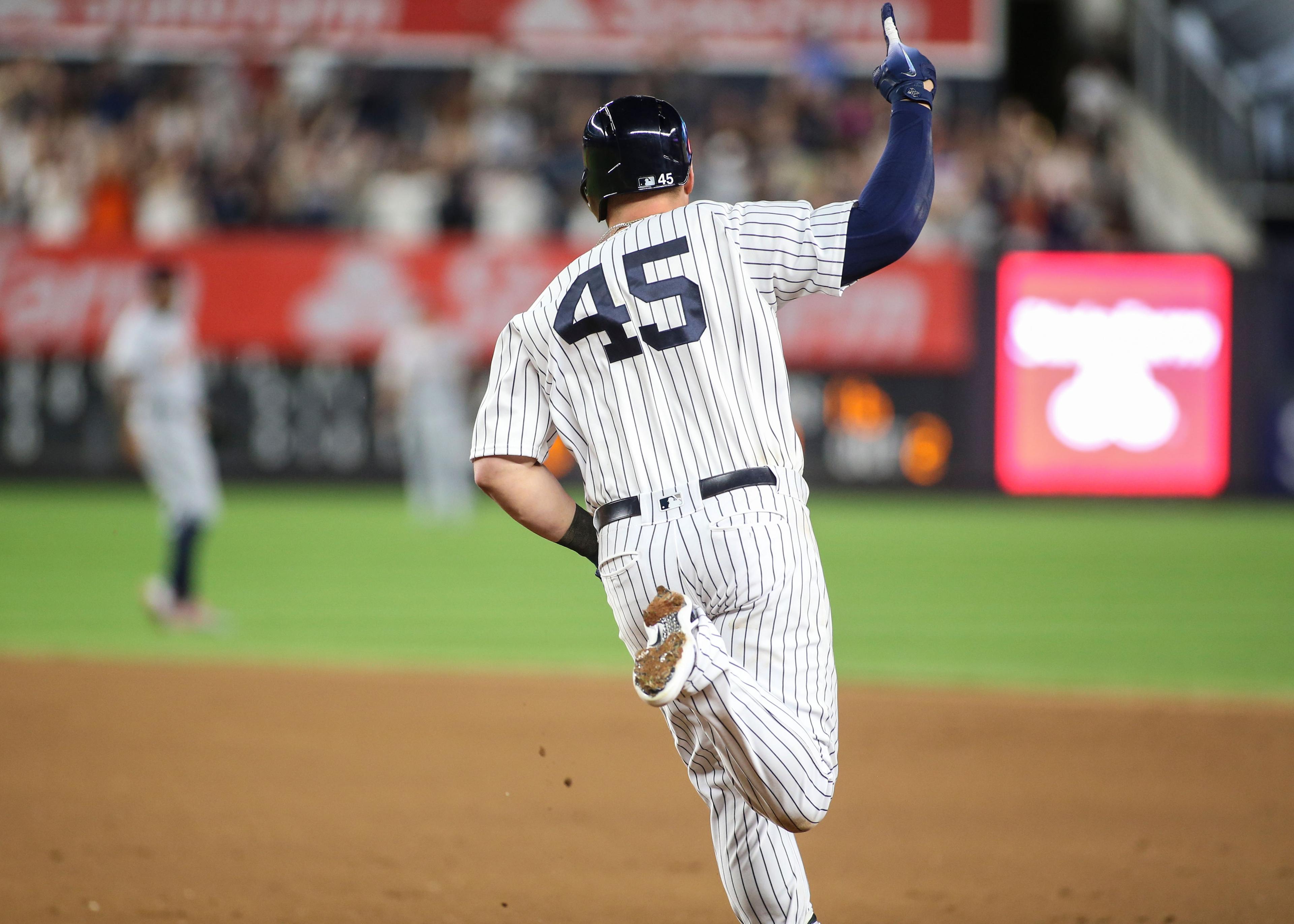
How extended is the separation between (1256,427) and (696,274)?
15.1 metres

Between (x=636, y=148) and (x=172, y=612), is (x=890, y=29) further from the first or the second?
(x=172, y=612)

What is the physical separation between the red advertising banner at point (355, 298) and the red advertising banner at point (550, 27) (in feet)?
13.7

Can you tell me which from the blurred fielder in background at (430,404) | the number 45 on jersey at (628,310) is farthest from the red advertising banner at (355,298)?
the number 45 on jersey at (628,310)

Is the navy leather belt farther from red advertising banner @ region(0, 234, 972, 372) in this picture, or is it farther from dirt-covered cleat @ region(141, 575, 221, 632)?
red advertising banner @ region(0, 234, 972, 372)

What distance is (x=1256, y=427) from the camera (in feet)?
54.6

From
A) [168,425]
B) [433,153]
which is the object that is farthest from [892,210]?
[433,153]

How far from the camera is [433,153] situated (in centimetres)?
1936

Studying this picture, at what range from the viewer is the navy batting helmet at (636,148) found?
311 cm

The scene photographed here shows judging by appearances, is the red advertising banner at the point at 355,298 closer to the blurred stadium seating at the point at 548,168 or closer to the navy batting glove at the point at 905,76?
the blurred stadium seating at the point at 548,168

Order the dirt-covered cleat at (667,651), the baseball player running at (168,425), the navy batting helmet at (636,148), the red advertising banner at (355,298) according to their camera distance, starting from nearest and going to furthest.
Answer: the dirt-covered cleat at (667,651), the navy batting helmet at (636,148), the baseball player running at (168,425), the red advertising banner at (355,298)

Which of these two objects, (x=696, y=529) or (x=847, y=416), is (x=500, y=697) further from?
(x=847, y=416)

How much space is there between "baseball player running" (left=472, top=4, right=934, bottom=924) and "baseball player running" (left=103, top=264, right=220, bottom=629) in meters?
6.66

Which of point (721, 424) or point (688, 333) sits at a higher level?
point (688, 333)

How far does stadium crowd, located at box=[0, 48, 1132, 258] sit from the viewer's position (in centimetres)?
1828
